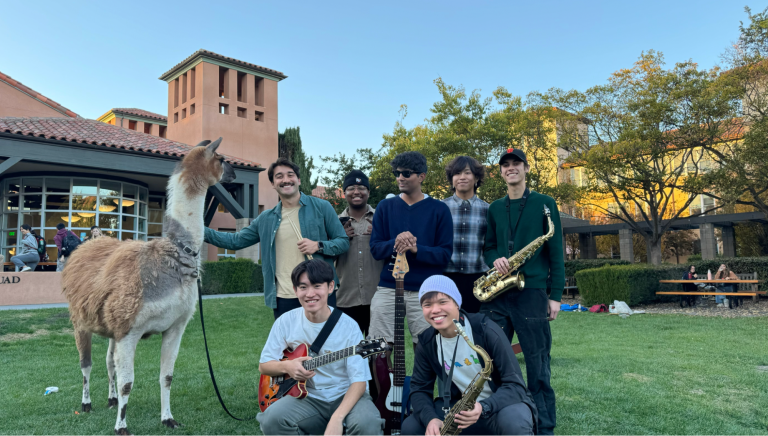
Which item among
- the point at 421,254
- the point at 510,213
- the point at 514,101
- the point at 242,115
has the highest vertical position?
the point at 242,115

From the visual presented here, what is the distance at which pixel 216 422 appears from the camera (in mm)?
4918

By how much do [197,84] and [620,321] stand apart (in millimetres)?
28879

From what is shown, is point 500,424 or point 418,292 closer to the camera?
point 500,424

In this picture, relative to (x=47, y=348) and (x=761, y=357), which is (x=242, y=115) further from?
(x=761, y=357)

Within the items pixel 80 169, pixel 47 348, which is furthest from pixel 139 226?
pixel 47 348

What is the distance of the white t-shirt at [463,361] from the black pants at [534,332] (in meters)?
0.88

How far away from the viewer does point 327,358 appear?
137 inches

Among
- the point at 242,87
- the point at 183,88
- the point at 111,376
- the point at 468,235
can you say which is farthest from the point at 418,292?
the point at 183,88

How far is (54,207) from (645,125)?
24.9 meters

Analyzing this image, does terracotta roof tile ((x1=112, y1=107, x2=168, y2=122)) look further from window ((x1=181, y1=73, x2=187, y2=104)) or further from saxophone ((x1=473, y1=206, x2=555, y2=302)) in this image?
saxophone ((x1=473, y1=206, x2=555, y2=302))

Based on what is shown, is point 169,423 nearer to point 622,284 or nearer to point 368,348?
point 368,348

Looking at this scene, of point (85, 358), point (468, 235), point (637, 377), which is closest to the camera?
point (468, 235)

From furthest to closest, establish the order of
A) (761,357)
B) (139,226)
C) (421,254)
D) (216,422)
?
(139,226) → (761,357) → (216,422) → (421,254)

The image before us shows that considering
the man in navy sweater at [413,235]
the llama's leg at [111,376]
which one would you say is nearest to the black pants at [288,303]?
the man in navy sweater at [413,235]
